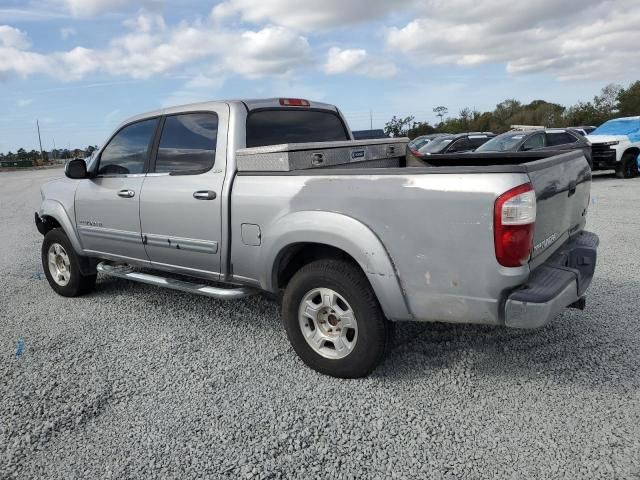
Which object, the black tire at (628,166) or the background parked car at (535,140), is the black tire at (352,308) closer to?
the background parked car at (535,140)

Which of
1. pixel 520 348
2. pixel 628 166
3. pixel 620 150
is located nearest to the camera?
pixel 520 348

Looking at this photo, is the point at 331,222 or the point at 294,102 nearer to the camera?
the point at 331,222

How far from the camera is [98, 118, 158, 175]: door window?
15.0ft

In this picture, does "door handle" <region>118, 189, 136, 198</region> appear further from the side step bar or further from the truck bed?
the truck bed

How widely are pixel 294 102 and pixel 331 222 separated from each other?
1722 mm

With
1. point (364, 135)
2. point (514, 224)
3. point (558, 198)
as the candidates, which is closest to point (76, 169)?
point (514, 224)

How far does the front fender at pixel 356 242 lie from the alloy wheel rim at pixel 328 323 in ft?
0.97

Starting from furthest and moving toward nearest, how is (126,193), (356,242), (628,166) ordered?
(628,166)
(126,193)
(356,242)

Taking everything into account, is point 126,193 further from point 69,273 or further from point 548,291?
point 548,291

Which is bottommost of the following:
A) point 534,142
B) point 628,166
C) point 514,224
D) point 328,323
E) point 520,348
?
point 520,348

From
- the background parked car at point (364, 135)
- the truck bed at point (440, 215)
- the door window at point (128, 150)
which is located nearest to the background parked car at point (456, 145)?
the background parked car at point (364, 135)

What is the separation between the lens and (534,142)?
1310 cm

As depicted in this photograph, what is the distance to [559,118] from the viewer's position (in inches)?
1901

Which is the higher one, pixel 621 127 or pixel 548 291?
pixel 621 127
